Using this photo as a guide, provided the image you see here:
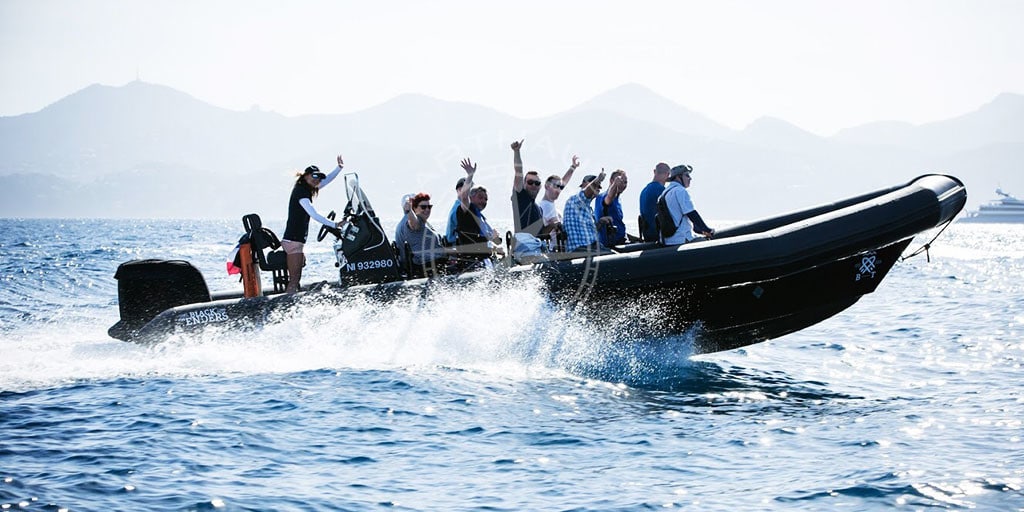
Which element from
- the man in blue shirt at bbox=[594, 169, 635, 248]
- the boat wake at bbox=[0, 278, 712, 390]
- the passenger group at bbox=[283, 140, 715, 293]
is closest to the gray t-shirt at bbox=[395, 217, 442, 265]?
the passenger group at bbox=[283, 140, 715, 293]

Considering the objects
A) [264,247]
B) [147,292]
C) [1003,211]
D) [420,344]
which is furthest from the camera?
[1003,211]

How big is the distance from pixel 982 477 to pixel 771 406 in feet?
7.08

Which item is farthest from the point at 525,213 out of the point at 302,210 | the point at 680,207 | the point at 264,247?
the point at 264,247

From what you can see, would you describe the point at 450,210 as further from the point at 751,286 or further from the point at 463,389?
the point at 751,286

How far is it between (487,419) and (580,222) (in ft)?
7.53

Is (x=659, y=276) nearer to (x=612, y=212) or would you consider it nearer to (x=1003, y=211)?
(x=612, y=212)

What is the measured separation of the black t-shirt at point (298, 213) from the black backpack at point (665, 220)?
10.2 ft

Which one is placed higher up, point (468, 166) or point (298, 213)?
point (468, 166)

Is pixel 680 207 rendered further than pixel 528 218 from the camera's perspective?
No

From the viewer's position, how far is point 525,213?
8.58 m

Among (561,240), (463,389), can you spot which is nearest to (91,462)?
(463,389)

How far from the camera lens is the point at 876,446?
6.05 metres

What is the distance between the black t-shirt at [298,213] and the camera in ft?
27.3

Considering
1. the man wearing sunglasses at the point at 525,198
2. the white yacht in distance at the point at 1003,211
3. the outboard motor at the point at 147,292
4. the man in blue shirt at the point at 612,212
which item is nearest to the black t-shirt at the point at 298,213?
the outboard motor at the point at 147,292
